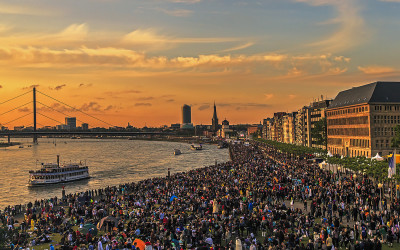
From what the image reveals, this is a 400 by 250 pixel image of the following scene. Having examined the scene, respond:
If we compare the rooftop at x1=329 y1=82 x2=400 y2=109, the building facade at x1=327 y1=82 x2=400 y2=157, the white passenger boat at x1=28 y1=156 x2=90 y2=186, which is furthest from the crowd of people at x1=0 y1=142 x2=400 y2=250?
the rooftop at x1=329 y1=82 x2=400 y2=109

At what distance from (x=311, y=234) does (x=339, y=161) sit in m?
38.0

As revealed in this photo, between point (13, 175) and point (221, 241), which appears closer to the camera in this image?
point (221, 241)

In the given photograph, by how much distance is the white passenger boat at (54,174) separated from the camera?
79.3 metres

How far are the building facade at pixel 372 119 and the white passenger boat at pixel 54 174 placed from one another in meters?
64.4

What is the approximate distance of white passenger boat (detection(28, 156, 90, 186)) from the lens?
3123 inches

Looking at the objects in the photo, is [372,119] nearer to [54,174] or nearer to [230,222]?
[54,174]

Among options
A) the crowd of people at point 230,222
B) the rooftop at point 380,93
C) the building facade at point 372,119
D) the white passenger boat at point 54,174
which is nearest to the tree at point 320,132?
the building facade at point 372,119

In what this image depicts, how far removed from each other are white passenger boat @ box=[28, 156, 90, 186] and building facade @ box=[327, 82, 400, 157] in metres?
64.4

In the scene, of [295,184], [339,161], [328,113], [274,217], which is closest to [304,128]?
[328,113]

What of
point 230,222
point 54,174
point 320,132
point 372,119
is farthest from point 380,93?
point 230,222

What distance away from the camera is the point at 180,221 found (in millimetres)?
31109

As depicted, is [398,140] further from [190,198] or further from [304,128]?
[304,128]

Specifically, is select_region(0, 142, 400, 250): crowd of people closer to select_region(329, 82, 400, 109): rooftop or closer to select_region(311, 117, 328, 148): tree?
select_region(329, 82, 400, 109): rooftop

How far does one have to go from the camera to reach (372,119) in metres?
91.0
